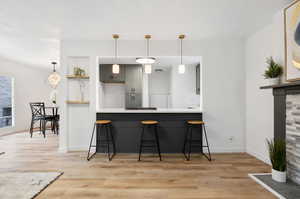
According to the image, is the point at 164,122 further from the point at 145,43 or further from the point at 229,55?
the point at 229,55

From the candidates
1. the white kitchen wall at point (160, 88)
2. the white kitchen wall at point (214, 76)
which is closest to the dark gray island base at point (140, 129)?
the white kitchen wall at point (214, 76)

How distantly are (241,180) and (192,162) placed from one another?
0.85 m

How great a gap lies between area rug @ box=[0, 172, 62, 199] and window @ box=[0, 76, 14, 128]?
3.91m

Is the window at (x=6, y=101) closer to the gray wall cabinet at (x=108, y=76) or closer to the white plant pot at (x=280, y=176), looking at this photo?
the gray wall cabinet at (x=108, y=76)

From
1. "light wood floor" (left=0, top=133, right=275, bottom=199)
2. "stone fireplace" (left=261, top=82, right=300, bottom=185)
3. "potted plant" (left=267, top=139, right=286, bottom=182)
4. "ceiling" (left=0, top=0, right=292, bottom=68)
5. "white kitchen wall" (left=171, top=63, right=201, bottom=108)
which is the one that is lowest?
"light wood floor" (left=0, top=133, right=275, bottom=199)

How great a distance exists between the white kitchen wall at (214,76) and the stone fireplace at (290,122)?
3.58 feet

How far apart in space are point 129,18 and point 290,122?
2837 millimetres

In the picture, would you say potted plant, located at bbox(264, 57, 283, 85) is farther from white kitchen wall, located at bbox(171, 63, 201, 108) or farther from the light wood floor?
white kitchen wall, located at bbox(171, 63, 201, 108)

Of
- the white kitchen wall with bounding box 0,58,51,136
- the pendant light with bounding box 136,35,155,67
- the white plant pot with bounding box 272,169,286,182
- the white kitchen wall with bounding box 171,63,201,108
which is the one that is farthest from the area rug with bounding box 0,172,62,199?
the white kitchen wall with bounding box 171,63,201,108

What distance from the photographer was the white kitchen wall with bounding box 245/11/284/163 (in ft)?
8.18

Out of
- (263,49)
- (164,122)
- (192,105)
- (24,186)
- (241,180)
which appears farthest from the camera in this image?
(192,105)

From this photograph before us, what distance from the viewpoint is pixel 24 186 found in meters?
2.11

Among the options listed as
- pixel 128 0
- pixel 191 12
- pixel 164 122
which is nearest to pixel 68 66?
pixel 128 0

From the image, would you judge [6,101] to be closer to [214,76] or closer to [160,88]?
A: [160,88]
